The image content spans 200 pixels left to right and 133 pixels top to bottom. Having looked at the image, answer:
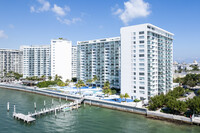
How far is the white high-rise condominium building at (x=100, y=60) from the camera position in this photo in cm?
12050

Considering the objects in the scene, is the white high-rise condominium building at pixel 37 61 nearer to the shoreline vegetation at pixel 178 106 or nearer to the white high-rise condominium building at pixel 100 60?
the white high-rise condominium building at pixel 100 60

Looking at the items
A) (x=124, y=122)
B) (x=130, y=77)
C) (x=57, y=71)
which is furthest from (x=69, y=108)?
(x=57, y=71)

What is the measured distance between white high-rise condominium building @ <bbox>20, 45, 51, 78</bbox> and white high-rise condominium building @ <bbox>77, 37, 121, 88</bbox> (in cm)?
4793

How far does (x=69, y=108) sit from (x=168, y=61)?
64.1 metres

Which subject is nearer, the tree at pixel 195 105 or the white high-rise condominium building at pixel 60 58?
the tree at pixel 195 105

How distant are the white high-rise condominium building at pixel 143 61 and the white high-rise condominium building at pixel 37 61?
10986cm

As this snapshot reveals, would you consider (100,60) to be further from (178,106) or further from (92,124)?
(178,106)

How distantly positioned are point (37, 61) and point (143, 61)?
13501cm

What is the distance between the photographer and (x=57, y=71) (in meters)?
166

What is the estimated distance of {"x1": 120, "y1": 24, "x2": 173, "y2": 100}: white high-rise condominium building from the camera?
82250mm

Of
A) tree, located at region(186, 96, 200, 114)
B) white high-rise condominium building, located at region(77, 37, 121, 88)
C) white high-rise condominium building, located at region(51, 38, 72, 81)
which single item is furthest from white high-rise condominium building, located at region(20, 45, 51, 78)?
tree, located at region(186, 96, 200, 114)

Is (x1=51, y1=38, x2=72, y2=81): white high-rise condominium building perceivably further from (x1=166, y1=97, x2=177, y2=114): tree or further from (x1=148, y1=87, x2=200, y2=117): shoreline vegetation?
(x1=166, y1=97, x2=177, y2=114): tree

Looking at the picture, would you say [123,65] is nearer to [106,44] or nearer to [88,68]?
[106,44]

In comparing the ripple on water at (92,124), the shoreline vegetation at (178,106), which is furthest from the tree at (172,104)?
the ripple on water at (92,124)
